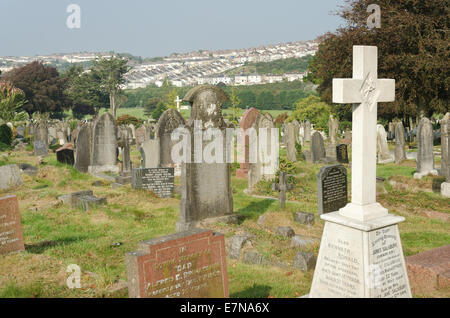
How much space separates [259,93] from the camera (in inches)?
3649

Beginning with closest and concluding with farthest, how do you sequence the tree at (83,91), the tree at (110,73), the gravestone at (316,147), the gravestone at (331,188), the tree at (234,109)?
the gravestone at (331,188) → the gravestone at (316,147) → the tree at (234,109) → the tree at (83,91) → the tree at (110,73)

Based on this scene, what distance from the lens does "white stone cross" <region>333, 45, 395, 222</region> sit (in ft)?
17.2

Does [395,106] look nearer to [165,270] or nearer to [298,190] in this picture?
[298,190]

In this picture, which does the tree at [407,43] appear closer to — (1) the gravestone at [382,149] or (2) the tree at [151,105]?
(1) the gravestone at [382,149]

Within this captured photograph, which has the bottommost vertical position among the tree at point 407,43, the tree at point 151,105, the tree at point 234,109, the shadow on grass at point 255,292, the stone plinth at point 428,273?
the shadow on grass at point 255,292

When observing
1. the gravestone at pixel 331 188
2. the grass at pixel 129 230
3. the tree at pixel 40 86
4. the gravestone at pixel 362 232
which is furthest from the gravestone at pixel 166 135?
the tree at pixel 40 86

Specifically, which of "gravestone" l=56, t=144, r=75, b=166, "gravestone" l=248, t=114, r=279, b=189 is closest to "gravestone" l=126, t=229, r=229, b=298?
"gravestone" l=248, t=114, r=279, b=189

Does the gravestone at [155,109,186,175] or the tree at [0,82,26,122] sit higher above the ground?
the tree at [0,82,26,122]

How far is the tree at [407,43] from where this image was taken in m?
20.1

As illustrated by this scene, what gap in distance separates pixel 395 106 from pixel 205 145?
2354 cm

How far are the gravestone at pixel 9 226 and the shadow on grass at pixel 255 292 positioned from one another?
4130mm

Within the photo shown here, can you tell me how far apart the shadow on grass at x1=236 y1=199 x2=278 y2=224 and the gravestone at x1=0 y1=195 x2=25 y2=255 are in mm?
4692

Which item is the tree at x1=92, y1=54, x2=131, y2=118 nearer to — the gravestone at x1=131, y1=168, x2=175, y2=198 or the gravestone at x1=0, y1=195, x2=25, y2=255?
the gravestone at x1=131, y1=168, x2=175, y2=198
